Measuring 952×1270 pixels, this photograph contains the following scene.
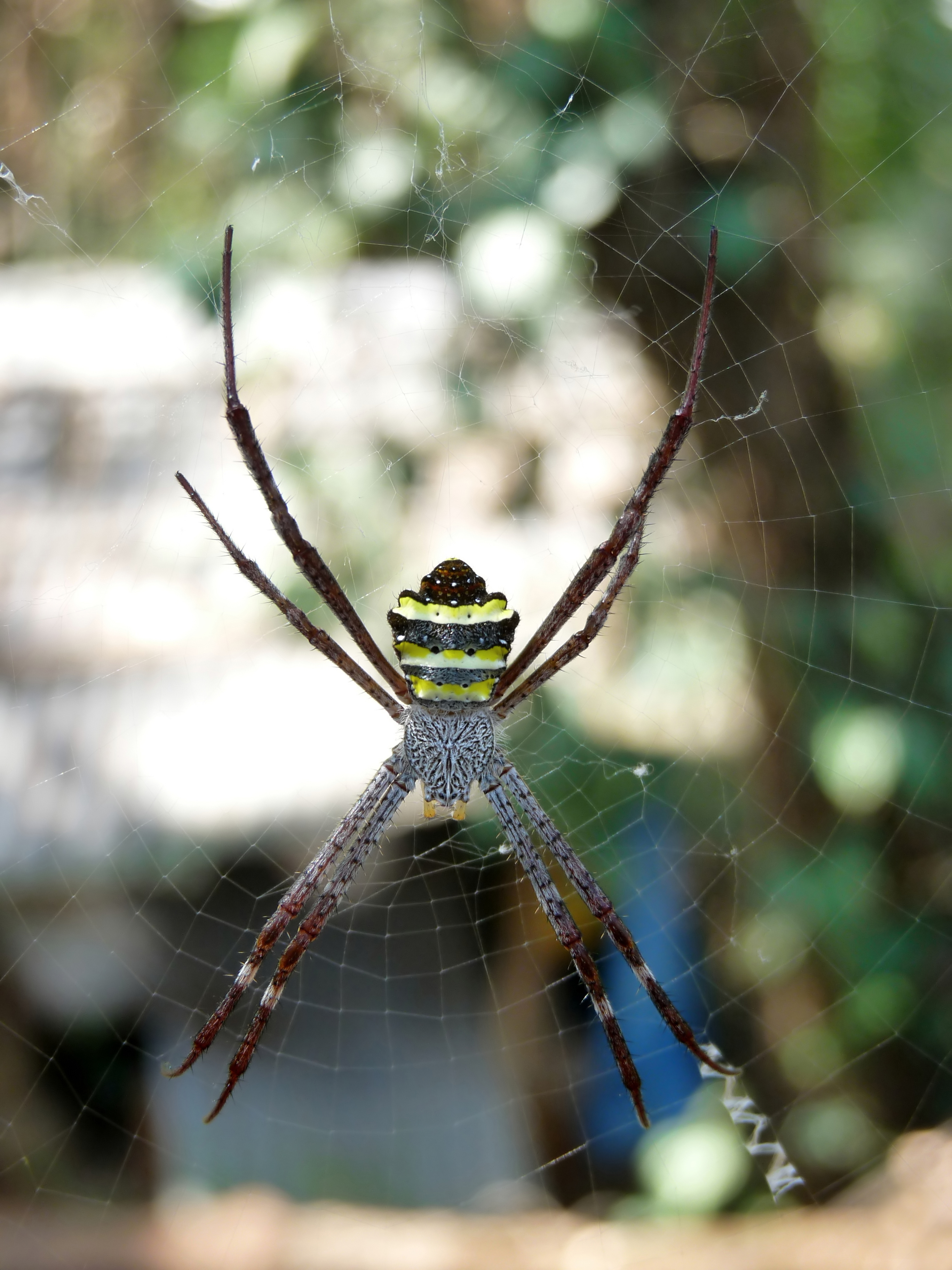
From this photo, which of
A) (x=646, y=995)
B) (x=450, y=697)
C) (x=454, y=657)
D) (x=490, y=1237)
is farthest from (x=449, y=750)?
(x=490, y=1237)

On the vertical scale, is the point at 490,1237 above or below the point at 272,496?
below

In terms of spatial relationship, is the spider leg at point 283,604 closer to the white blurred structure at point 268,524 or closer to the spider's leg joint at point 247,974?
the white blurred structure at point 268,524

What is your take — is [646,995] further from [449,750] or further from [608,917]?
[449,750]

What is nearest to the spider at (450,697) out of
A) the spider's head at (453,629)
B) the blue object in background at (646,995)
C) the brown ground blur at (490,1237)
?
the spider's head at (453,629)

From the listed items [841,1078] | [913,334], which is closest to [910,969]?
[841,1078]

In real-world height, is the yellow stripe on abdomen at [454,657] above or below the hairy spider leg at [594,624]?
below

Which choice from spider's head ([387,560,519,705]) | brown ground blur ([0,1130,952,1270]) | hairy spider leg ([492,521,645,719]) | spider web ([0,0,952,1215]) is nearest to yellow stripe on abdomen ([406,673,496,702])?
spider's head ([387,560,519,705])
